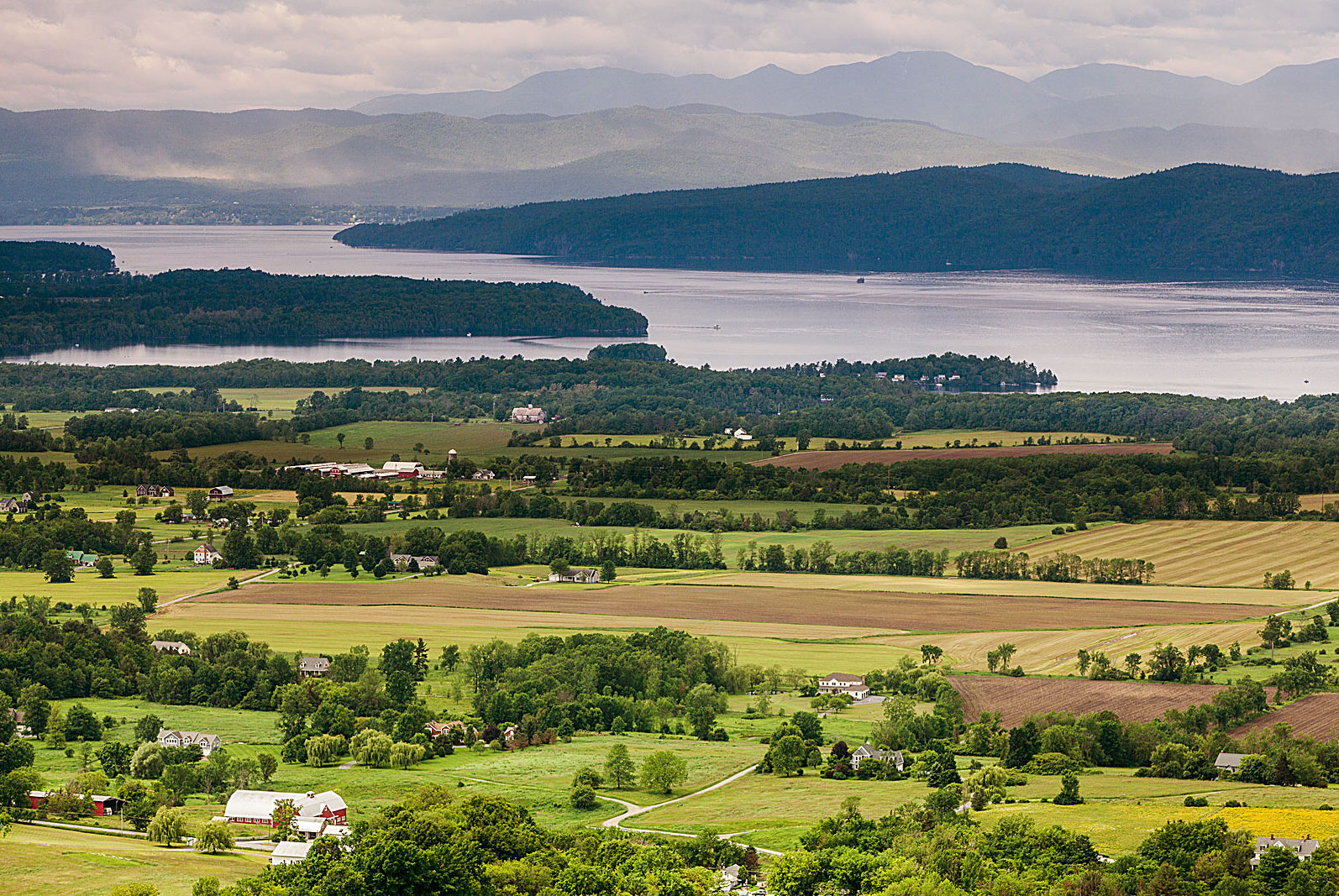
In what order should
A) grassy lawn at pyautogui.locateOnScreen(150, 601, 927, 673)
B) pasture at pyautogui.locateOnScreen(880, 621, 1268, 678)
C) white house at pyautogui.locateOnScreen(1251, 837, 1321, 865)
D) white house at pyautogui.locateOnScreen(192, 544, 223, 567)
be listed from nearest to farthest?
1. white house at pyautogui.locateOnScreen(1251, 837, 1321, 865)
2. pasture at pyautogui.locateOnScreen(880, 621, 1268, 678)
3. grassy lawn at pyautogui.locateOnScreen(150, 601, 927, 673)
4. white house at pyautogui.locateOnScreen(192, 544, 223, 567)

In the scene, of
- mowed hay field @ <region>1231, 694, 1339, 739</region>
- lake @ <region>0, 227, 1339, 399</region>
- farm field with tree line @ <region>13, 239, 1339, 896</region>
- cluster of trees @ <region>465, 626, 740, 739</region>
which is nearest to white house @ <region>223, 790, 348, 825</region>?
farm field with tree line @ <region>13, 239, 1339, 896</region>

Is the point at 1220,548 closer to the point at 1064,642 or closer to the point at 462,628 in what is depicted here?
the point at 1064,642

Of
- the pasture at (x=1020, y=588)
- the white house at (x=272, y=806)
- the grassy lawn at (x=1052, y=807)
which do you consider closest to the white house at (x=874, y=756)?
the grassy lawn at (x=1052, y=807)

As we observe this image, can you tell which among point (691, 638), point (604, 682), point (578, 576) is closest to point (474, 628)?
point (691, 638)

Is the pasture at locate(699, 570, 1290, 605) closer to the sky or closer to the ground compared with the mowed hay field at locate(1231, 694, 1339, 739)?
closer to the sky

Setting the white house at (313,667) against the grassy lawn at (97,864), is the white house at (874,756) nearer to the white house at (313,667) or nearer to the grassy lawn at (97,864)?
the grassy lawn at (97,864)

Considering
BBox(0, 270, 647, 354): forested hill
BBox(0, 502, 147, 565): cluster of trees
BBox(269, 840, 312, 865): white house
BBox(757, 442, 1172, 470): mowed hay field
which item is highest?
BBox(0, 270, 647, 354): forested hill

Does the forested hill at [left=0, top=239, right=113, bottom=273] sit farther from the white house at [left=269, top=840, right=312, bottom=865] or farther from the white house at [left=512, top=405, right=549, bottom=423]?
the white house at [left=269, top=840, right=312, bottom=865]
